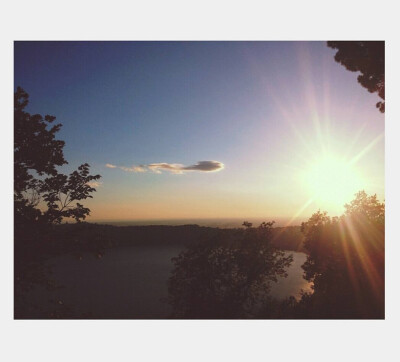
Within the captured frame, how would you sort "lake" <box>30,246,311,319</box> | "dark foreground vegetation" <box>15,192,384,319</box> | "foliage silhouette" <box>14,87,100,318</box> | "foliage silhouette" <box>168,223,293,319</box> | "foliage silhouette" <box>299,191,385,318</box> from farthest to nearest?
"lake" <box>30,246,311,319</box>, "foliage silhouette" <box>168,223,293,319</box>, "dark foreground vegetation" <box>15,192,384,319</box>, "foliage silhouette" <box>299,191,385,318</box>, "foliage silhouette" <box>14,87,100,318</box>

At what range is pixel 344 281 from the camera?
17172 millimetres

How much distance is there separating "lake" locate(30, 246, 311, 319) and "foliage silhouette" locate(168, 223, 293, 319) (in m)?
15.3

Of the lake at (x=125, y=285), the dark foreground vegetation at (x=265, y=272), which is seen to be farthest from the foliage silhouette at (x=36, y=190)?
the lake at (x=125, y=285)

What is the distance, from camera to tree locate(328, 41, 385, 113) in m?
7.77

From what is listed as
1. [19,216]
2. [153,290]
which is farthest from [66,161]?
[153,290]

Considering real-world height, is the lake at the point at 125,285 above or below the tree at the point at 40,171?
below

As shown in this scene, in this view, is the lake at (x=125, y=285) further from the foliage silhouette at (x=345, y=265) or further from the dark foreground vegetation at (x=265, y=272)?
the foliage silhouette at (x=345, y=265)

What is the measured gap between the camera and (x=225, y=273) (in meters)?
16.4

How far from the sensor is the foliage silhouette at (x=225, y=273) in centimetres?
1551

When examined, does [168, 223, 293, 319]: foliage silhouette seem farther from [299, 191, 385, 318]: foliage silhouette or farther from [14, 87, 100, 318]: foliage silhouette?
[14, 87, 100, 318]: foliage silhouette

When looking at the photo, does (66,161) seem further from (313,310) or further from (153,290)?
(153,290)

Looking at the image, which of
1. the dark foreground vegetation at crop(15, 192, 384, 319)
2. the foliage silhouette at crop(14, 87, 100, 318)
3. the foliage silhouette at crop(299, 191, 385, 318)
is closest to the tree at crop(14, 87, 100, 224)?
the foliage silhouette at crop(14, 87, 100, 318)

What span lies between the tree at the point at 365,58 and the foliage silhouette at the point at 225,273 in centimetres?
1089

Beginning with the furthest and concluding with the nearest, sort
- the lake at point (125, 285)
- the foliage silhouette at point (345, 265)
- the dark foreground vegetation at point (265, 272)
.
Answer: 1. the lake at point (125, 285)
2. the dark foreground vegetation at point (265, 272)
3. the foliage silhouette at point (345, 265)
